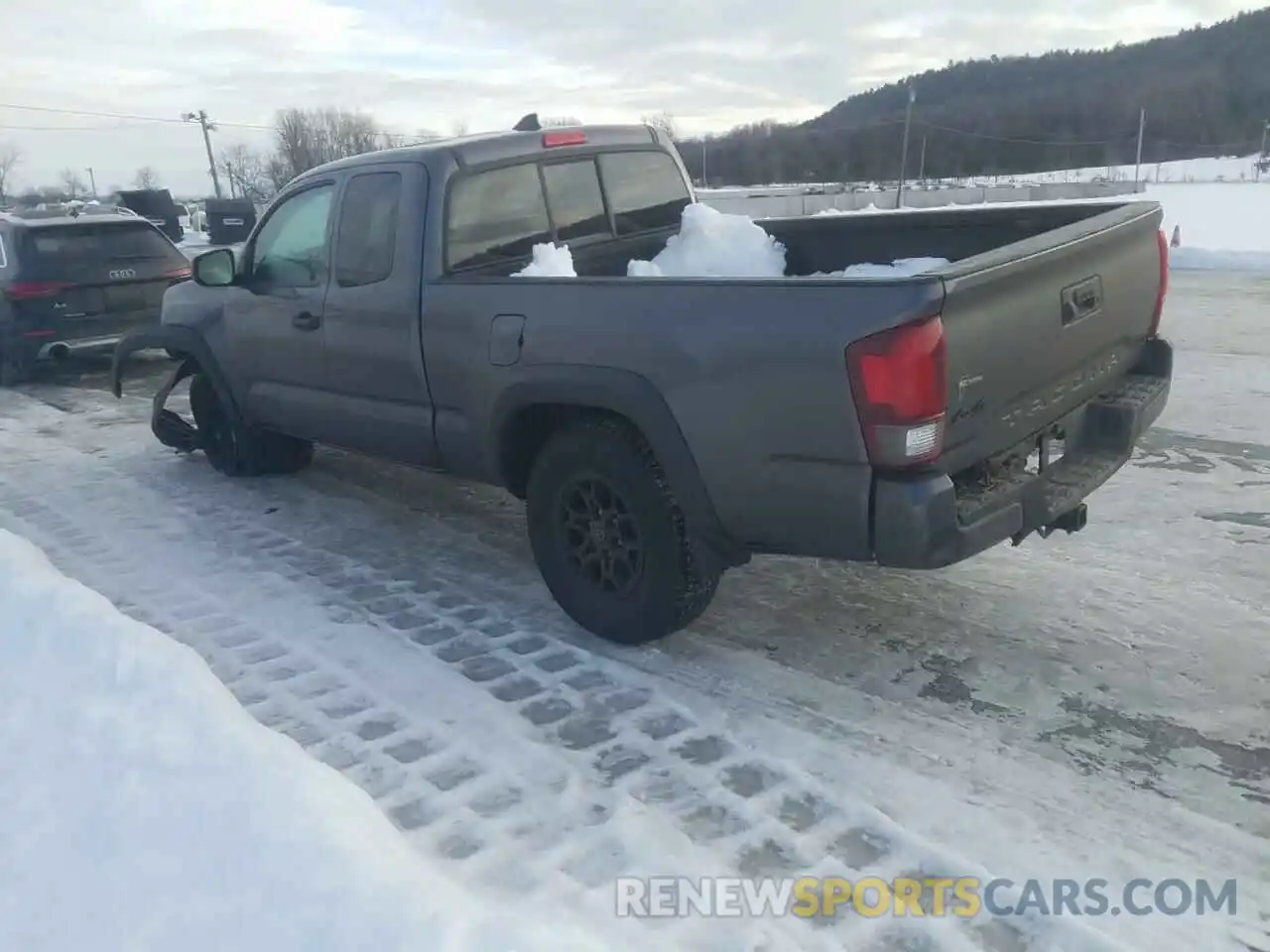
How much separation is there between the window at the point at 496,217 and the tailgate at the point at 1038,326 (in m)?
2.28

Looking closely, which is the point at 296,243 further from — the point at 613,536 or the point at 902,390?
the point at 902,390

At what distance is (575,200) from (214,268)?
7.02 feet

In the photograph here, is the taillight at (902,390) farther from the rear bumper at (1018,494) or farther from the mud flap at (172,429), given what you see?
the mud flap at (172,429)

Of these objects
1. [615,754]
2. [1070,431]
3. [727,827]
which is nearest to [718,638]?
[615,754]

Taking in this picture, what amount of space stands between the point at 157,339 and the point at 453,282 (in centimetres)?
325

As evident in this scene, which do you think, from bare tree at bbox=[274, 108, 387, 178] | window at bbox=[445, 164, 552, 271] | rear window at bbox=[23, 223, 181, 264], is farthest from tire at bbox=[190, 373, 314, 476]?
bare tree at bbox=[274, 108, 387, 178]

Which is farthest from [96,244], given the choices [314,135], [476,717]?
[314,135]

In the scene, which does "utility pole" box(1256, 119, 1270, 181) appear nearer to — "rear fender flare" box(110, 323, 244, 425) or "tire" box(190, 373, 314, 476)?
"tire" box(190, 373, 314, 476)

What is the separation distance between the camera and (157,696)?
331 centimetres

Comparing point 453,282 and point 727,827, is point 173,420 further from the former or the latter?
point 727,827

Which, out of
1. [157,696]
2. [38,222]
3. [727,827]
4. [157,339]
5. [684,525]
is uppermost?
[38,222]

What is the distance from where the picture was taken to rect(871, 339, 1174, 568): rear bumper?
3.07 m

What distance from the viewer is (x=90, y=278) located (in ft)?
32.6

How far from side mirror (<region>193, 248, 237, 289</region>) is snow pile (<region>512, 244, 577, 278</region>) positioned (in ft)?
6.70
